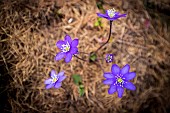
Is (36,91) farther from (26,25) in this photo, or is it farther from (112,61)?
(112,61)

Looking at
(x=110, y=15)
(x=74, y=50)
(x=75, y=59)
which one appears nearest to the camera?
(x=74, y=50)

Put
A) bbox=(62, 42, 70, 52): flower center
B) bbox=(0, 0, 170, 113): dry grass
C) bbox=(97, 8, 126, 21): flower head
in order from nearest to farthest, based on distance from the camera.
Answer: bbox=(97, 8, 126, 21): flower head → bbox=(62, 42, 70, 52): flower center → bbox=(0, 0, 170, 113): dry grass

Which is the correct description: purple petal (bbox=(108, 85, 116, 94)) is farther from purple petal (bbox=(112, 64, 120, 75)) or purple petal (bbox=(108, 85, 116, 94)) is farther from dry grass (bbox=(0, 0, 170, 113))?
dry grass (bbox=(0, 0, 170, 113))

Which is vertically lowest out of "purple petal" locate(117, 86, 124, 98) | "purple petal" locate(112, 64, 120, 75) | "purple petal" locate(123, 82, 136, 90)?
"purple petal" locate(117, 86, 124, 98)

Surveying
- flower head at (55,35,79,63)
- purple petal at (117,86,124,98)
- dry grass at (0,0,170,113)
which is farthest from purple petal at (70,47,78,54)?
dry grass at (0,0,170,113)

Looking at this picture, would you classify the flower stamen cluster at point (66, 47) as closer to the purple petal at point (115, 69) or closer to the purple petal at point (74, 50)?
the purple petal at point (74, 50)

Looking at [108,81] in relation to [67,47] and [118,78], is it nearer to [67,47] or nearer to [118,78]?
[118,78]

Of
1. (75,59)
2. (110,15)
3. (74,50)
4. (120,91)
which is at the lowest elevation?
(120,91)

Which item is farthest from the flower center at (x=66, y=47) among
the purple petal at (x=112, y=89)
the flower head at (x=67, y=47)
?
the purple petal at (x=112, y=89)

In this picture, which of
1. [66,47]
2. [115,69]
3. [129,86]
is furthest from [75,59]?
[129,86]
